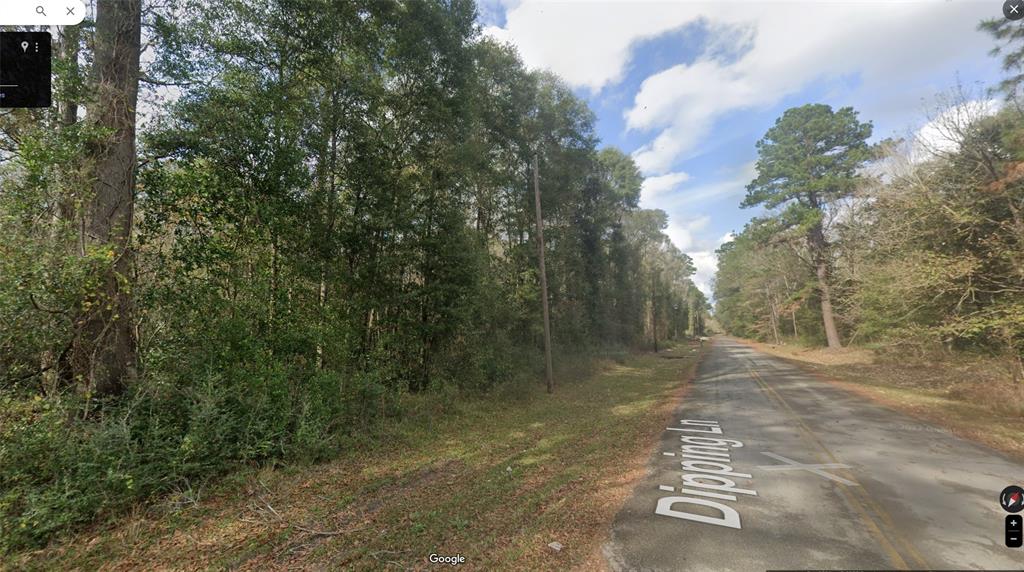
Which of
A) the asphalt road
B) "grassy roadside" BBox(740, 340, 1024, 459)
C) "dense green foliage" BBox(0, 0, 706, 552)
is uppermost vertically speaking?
"dense green foliage" BBox(0, 0, 706, 552)

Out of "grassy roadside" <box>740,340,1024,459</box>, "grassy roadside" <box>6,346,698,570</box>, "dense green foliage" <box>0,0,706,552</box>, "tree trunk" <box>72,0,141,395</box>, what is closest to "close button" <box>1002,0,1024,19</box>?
"grassy roadside" <box>740,340,1024,459</box>

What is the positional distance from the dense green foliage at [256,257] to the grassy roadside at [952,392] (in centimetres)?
1023

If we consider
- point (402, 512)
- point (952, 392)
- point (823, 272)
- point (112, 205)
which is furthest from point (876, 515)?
point (823, 272)

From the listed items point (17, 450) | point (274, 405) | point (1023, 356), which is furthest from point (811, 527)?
point (1023, 356)

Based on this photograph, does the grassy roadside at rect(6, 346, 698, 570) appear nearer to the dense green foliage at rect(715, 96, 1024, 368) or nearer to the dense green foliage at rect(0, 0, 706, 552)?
the dense green foliage at rect(0, 0, 706, 552)

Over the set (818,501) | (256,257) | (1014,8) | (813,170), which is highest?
(813,170)

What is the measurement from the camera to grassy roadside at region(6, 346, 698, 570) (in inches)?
130

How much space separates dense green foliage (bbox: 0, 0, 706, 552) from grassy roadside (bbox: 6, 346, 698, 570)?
603mm

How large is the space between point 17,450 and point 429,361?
7.05m

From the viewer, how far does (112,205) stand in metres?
5.14

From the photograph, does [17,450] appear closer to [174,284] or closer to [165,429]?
[165,429]

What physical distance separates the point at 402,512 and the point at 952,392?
14.7 meters

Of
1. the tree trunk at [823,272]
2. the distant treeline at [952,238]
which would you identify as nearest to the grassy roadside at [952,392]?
the distant treeline at [952,238]

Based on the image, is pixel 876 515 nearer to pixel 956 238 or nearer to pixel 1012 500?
pixel 1012 500
